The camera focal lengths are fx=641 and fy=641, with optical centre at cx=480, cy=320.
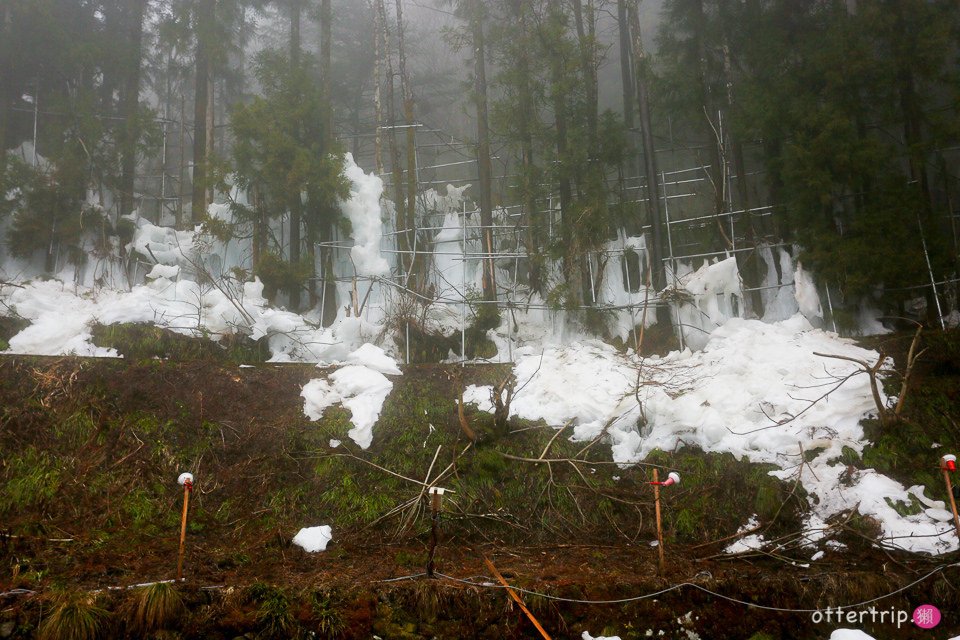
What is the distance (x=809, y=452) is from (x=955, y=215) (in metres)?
6.37

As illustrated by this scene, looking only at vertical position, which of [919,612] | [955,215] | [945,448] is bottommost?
[919,612]

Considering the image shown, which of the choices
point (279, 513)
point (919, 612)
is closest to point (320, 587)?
point (279, 513)

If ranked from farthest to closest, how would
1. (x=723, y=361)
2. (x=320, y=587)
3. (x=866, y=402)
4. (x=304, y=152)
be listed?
(x=304, y=152) < (x=723, y=361) < (x=866, y=402) < (x=320, y=587)

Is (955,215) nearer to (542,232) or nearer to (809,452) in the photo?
(809,452)

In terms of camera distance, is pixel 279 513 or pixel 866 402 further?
pixel 866 402

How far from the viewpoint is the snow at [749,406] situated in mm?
8047

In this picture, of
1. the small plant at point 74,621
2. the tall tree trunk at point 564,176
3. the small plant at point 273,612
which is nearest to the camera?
the small plant at point 74,621

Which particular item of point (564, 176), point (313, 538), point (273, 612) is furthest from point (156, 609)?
point (564, 176)

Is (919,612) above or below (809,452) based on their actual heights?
below

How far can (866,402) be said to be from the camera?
916 centimetres

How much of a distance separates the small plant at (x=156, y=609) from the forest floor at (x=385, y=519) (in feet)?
0.09

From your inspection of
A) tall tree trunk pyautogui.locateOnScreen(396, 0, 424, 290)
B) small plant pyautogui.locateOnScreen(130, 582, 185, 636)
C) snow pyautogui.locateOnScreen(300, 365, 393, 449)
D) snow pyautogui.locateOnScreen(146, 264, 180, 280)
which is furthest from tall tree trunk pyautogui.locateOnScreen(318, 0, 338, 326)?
small plant pyautogui.locateOnScreen(130, 582, 185, 636)

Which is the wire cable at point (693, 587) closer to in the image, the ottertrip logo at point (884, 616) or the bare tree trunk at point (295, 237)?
the ottertrip logo at point (884, 616)

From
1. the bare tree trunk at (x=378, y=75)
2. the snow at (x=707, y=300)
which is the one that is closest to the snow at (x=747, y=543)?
the snow at (x=707, y=300)
